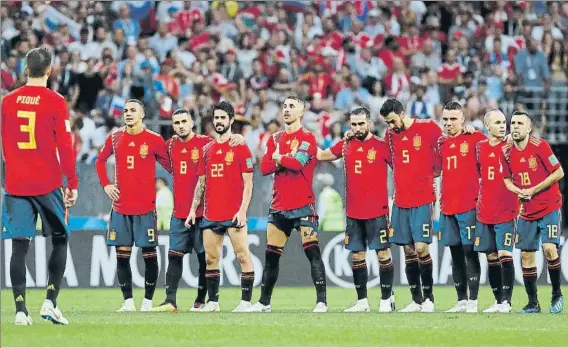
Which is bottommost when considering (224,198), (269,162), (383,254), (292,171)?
(383,254)

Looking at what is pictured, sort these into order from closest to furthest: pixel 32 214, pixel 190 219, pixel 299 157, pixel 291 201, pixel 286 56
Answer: pixel 32 214 → pixel 299 157 → pixel 291 201 → pixel 190 219 → pixel 286 56

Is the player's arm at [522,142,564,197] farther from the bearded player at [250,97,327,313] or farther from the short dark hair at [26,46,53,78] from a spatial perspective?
the short dark hair at [26,46,53,78]

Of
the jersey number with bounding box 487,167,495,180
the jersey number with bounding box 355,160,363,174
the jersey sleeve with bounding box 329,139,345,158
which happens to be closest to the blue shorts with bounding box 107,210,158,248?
the jersey sleeve with bounding box 329,139,345,158

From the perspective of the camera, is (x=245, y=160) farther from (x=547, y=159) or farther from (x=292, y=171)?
(x=547, y=159)

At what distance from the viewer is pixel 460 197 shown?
14.6 meters

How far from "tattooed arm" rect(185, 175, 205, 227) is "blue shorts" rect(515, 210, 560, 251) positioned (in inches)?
138

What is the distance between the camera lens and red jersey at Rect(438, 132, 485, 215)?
14.6 meters

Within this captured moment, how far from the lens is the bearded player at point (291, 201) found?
14320 millimetres

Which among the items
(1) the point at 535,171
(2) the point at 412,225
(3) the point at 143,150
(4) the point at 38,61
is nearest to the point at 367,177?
(2) the point at 412,225

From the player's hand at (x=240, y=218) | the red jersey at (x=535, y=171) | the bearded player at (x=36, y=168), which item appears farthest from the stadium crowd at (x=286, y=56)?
the bearded player at (x=36, y=168)

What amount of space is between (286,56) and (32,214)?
1521 centimetres

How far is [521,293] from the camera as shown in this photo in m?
18.4

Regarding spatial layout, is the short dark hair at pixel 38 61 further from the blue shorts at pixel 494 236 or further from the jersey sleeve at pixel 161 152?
the blue shorts at pixel 494 236

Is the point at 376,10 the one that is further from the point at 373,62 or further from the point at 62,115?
the point at 62,115
